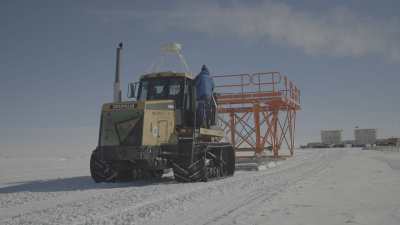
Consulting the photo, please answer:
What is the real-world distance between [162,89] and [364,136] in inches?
2996

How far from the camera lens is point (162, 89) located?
36.4 ft

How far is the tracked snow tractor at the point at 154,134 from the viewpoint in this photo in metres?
10.0

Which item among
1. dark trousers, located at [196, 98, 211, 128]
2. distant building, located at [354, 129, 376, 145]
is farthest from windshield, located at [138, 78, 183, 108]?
distant building, located at [354, 129, 376, 145]

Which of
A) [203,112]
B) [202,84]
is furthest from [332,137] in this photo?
[202,84]

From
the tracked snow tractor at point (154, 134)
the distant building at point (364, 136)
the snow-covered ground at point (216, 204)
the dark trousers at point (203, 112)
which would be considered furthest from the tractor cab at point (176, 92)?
the distant building at point (364, 136)

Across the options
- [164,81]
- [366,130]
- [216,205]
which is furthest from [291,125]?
[366,130]

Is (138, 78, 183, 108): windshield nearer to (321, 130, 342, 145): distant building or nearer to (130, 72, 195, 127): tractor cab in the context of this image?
(130, 72, 195, 127): tractor cab

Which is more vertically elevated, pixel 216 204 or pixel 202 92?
pixel 202 92

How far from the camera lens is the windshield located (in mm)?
10953

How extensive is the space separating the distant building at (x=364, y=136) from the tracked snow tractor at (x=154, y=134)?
73423 mm

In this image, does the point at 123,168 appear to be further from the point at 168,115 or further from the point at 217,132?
the point at 217,132

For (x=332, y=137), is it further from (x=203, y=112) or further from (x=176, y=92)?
(x=176, y=92)

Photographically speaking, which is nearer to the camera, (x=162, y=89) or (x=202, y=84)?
(x=162, y=89)

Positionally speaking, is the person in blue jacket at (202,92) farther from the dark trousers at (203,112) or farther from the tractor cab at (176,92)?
the tractor cab at (176,92)
